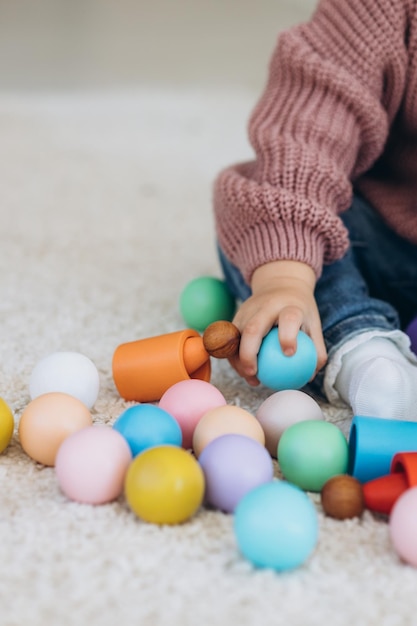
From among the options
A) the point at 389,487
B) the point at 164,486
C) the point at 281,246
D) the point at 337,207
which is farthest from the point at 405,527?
the point at 337,207

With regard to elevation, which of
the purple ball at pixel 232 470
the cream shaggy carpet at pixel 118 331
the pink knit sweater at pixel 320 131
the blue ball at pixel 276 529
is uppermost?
the pink knit sweater at pixel 320 131

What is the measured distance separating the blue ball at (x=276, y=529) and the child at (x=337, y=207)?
24 centimetres

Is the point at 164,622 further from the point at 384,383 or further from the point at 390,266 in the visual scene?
the point at 390,266

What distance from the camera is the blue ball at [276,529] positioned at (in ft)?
1.65

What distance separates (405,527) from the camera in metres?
0.53

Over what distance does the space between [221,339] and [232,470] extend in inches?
7.9

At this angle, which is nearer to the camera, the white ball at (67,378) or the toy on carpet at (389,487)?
the toy on carpet at (389,487)

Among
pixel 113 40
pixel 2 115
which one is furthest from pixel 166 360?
pixel 113 40

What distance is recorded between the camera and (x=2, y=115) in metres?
2.17

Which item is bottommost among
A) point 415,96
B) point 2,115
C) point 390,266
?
point 2,115

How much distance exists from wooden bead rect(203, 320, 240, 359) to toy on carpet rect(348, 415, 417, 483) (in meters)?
0.16

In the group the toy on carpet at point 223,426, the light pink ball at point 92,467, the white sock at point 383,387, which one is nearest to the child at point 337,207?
the white sock at point 383,387

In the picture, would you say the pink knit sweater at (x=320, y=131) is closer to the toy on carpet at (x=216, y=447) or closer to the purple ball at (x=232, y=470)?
the toy on carpet at (x=216, y=447)

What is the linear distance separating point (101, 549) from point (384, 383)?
0.33 metres
